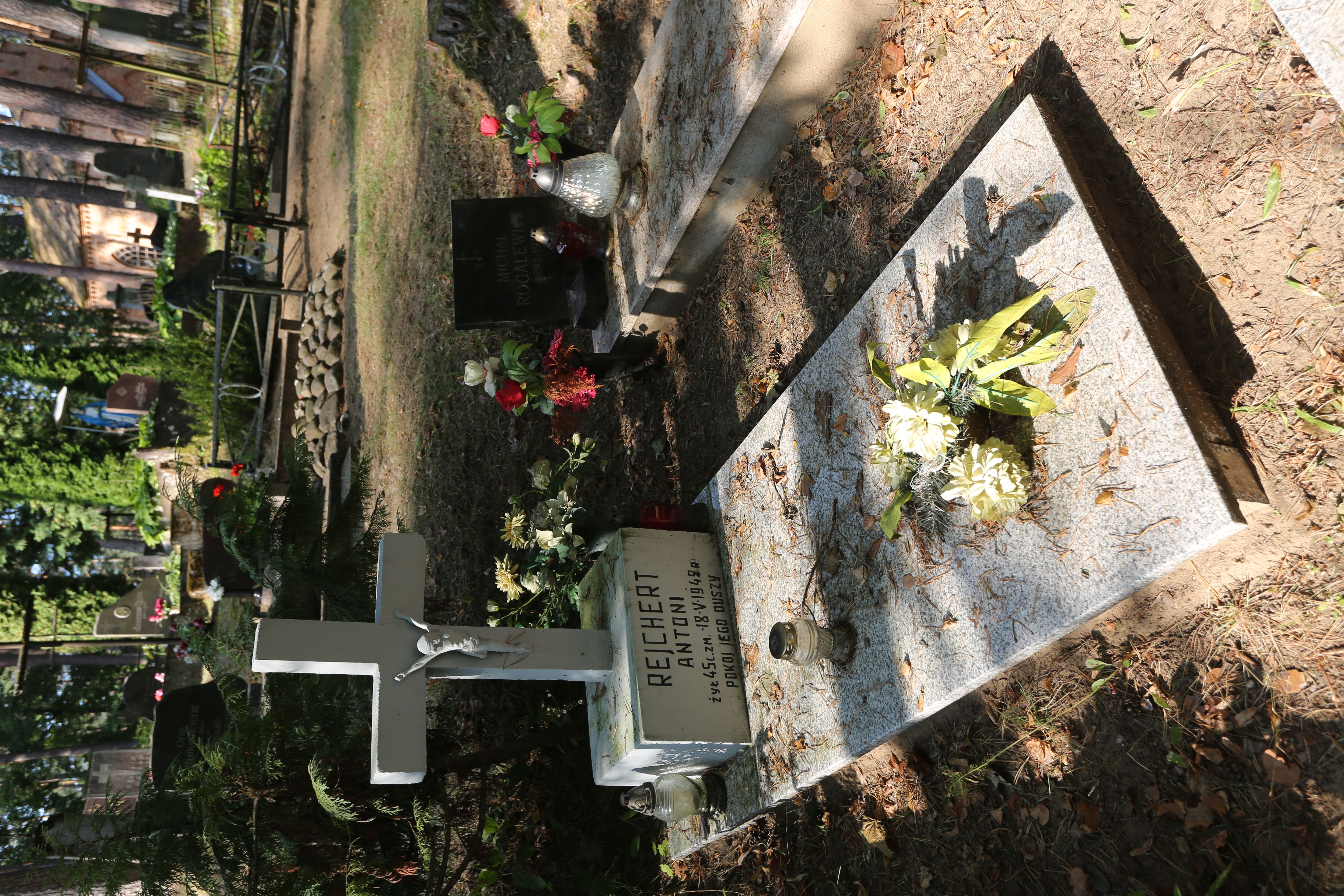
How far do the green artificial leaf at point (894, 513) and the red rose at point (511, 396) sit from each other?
243cm

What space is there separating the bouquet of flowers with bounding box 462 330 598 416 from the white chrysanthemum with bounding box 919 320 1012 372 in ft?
7.57

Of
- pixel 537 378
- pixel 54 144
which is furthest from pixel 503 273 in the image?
pixel 54 144

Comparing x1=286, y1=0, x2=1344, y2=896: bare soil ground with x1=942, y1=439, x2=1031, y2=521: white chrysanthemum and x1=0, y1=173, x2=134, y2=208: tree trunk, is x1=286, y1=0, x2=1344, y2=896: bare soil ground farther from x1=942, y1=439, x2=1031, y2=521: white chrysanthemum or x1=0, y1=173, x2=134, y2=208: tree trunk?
x1=0, y1=173, x2=134, y2=208: tree trunk

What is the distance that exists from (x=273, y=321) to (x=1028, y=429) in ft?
34.0

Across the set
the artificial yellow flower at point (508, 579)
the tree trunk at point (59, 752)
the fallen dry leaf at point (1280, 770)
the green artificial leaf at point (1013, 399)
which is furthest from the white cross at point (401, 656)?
the tree trunk at point (59, 752)

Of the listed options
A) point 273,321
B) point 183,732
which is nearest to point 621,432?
point 183,732

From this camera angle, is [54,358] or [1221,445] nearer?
[1221,445]

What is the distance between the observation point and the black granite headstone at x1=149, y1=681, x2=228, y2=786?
803 centimetres

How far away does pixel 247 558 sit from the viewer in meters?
4.41

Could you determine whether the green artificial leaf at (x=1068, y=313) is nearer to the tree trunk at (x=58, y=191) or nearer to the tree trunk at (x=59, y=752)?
the tree trunk at (x=58, y=191)

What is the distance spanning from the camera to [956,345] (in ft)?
7.25

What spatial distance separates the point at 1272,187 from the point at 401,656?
10.7 feet

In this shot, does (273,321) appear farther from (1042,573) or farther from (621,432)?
(1042,573)

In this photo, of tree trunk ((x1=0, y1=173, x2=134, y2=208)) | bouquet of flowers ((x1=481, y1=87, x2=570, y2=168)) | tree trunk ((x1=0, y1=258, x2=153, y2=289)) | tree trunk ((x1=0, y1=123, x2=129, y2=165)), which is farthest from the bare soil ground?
tree trunk ((x1=0, y1=258, x2=153, y2=289))
